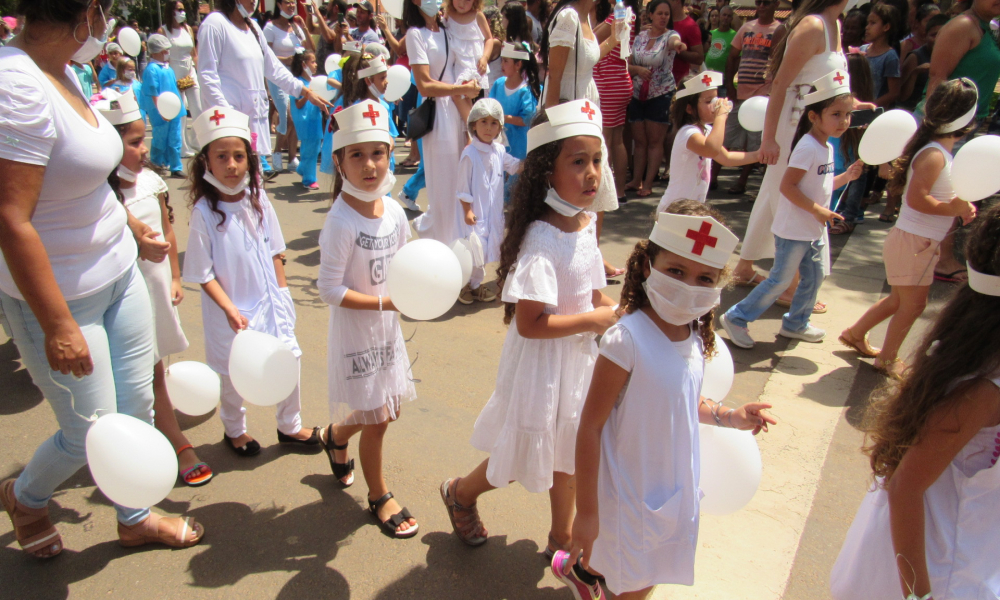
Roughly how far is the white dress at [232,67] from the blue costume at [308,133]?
2.52 meters

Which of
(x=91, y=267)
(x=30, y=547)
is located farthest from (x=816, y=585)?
(x=30, y=547)

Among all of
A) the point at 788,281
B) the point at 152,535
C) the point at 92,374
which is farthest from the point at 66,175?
the point at 788,281

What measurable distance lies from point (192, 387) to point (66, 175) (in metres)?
1.20

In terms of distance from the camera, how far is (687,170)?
4.99 m

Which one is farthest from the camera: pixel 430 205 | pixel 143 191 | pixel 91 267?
pixel 430 205

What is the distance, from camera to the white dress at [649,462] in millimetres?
1840

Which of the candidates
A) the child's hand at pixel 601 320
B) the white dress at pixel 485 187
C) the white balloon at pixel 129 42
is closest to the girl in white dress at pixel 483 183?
the white dress at pixel 485 187

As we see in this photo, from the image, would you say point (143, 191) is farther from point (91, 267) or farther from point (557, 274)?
point (557, 274)

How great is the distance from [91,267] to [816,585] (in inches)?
115

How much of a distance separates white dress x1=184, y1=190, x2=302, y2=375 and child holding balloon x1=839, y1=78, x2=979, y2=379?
3468 millimetres

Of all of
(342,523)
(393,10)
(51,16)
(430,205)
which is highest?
(393,10)

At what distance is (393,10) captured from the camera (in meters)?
7.08

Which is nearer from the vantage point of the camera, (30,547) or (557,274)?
(557,274)

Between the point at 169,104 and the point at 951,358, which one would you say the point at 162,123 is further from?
the point at 951,358
